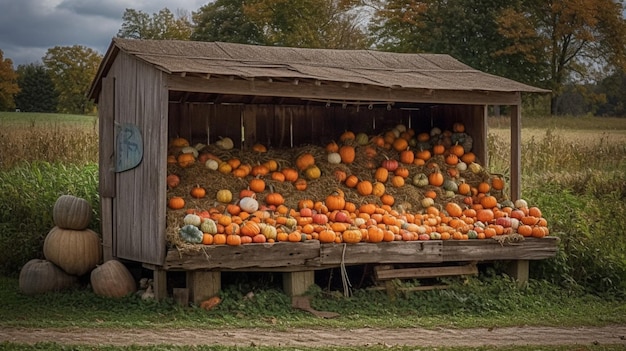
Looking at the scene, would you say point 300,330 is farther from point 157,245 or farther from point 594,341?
point 594,341

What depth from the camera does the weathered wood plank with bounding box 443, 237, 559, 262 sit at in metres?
12.4

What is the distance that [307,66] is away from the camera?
13336 millimetres

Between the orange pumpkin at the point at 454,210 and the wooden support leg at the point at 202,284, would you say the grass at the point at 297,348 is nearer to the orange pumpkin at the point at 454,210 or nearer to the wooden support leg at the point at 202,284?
the wooden support leg at the point at 202,284

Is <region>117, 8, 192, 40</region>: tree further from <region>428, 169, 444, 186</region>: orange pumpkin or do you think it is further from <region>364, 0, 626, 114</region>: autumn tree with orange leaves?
<region>428, 169, 444, 186</region>: orange pumpkin

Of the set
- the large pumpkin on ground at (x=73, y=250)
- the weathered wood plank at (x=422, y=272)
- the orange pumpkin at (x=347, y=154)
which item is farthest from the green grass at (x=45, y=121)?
the weathered wood plank at (x=422, y=272)

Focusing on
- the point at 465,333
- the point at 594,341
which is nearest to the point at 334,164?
the point at 465,333

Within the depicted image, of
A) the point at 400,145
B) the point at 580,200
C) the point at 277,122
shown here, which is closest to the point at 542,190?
the point at 580,200

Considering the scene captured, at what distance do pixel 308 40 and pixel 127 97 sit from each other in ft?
104

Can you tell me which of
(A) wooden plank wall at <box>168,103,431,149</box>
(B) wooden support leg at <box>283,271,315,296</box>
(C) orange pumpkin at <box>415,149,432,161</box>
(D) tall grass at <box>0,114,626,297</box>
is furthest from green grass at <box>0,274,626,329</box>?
(A) wooden plank wall at <box>168,103,431,149</box>

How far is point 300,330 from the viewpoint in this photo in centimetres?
1041

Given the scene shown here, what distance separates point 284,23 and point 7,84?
13174mm

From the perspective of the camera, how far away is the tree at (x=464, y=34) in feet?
133

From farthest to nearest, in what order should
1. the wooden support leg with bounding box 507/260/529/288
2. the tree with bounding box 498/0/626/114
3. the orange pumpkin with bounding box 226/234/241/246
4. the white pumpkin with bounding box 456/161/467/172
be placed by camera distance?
the tree with bounding box 498/0/626/114 → the white pumpkin with bounding box 456/161/467/172 → the wooden support leg with bounding box 507/260/529/288 → the orange pumpkin with bounding box 226/234/241/246

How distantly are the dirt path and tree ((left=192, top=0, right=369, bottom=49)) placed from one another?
33.1 m
